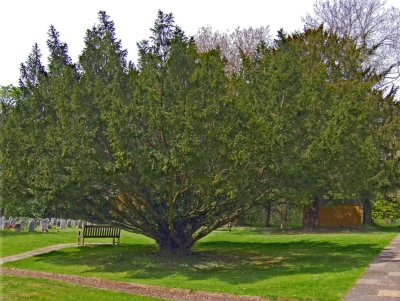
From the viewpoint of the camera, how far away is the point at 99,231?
23266 millimetres

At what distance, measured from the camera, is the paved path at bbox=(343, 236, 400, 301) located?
10.5 m

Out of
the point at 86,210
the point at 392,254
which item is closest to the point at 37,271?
the point at 86,210

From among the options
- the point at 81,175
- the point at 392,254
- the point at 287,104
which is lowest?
the point at 392,254

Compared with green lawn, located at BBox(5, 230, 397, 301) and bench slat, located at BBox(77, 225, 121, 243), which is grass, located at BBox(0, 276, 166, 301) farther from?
bench slat, located at BBox(77, 225, 121, 243)

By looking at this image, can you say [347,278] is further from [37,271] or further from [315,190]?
[37,271]

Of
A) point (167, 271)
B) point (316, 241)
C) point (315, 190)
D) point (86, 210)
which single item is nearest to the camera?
point (167, 271)

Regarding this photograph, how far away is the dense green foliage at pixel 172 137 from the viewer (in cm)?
1412

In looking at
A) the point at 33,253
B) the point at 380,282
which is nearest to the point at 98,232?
the point at 33,253

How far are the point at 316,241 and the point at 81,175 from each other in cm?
1253

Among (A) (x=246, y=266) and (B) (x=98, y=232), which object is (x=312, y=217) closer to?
(B) (x=98, y=232)

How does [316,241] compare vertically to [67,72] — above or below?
below

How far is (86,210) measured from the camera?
57.9ft

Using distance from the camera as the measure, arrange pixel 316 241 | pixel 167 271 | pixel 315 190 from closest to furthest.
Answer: pixel 167 271, pixel 315 190, pixel 316 241

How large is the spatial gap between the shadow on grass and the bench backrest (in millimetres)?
1346
